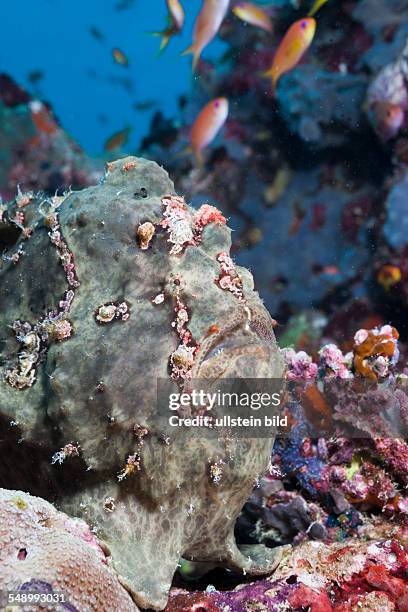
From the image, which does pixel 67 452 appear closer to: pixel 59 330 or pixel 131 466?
pixel 131 466

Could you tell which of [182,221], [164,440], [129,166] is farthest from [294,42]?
[164,440]

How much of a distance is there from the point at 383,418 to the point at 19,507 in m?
2.52

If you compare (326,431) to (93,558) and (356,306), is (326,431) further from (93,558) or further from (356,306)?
(356,306)

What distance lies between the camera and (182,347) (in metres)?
2.45

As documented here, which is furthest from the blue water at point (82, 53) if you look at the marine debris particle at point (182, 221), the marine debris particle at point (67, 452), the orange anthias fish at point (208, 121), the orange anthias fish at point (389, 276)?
the marine debris particle at point (67, 452)

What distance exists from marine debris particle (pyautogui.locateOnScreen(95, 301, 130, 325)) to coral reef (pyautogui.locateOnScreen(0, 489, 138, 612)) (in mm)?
903

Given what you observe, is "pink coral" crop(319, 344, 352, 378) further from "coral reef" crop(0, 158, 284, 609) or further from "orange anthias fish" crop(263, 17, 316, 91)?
"orange anthias fish" crop(263, 17, 316, 91)

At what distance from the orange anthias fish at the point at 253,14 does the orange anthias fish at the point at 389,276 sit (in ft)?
16.7

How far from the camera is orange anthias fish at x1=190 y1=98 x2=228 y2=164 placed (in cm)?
811

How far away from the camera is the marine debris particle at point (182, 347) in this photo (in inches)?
95.0

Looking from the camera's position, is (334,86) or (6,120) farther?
(6,120)

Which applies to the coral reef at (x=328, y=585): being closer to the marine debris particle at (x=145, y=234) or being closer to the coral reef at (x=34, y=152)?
the marine debris particle at (x=145, y=234)

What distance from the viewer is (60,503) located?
262 cm

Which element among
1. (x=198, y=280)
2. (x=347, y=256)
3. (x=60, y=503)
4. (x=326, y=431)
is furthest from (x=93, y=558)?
(x=347, y=256)
